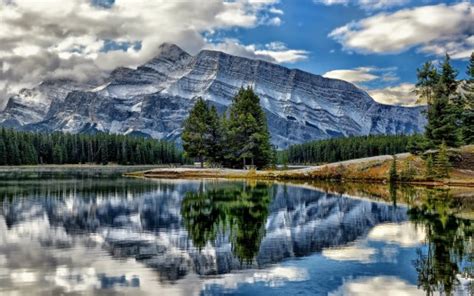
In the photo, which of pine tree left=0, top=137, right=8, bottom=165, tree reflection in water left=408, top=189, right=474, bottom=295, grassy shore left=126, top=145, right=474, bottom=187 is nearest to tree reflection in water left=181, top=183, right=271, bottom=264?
tree reflection in water left=408, top=189, right=474, bottom=295

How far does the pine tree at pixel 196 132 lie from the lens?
9594 cm

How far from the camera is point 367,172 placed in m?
73.1

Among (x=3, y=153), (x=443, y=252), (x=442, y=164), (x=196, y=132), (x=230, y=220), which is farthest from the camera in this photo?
(x=3, y=153)

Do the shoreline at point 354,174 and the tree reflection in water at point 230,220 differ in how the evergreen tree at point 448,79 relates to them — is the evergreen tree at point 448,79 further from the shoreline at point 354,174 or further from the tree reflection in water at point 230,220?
the tree reflection in water at point 230,220

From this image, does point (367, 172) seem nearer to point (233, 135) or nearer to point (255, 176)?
point (255, 176)

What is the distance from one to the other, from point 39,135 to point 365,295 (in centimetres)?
19756

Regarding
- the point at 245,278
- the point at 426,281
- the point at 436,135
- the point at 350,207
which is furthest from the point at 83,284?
the point at 436,135

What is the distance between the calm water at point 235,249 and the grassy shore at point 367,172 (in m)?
29.6

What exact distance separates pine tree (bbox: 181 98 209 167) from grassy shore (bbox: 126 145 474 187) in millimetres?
9439

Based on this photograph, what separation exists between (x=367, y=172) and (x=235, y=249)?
182 ft

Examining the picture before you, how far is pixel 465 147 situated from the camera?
71750 millimetres

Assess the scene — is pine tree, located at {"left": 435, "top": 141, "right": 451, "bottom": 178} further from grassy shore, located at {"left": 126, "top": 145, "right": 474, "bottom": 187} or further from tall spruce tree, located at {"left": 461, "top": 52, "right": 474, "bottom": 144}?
tall spruce tree, located at {"left": 461, "top": 52, "right": 474, "bottom": 144}

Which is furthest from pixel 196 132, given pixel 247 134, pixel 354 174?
pixel 354 174

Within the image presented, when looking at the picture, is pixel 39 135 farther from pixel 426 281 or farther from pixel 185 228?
pixel 426 281
